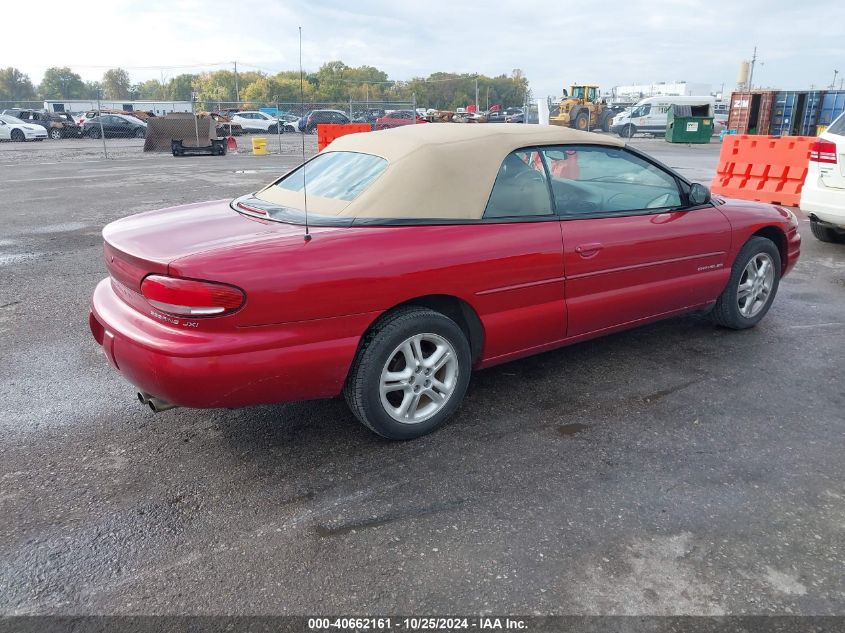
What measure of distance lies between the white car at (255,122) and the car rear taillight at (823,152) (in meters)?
39.8

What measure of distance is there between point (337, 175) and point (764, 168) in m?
9.24

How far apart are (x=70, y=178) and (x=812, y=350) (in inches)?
647

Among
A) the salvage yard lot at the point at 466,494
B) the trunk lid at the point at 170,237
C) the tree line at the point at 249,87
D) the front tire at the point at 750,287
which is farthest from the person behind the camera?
the tree line at the point at 249,87

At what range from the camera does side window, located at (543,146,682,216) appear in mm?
3789

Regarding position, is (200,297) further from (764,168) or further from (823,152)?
(764,168)

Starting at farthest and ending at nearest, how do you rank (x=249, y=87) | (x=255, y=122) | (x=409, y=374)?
(x=249, y=87) → (x=255, y=122) → (x=409, y=374)

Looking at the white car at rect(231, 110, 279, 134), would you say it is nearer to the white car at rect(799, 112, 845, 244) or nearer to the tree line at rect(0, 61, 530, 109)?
the tree line at rect(0, 61, 530, 109)

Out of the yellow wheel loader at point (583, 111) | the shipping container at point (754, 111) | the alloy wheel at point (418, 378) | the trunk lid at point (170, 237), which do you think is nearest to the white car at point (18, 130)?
the yellow wheel loader at point (583, 111)

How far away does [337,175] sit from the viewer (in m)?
3.72

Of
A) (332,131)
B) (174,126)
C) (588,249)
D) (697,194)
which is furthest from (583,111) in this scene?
(588,249)

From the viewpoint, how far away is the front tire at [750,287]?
4.65m

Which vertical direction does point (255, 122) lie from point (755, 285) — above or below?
above

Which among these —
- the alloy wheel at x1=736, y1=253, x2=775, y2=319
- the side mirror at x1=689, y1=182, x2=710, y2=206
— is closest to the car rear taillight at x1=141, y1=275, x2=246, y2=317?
the side mirror at x1=689, y1=182, x2=710, y2=206

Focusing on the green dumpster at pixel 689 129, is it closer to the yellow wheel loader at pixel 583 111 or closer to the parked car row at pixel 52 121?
the yellow wheel loader at pixel 583 111
